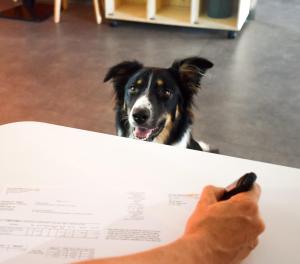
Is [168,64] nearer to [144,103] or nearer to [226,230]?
[144,103]

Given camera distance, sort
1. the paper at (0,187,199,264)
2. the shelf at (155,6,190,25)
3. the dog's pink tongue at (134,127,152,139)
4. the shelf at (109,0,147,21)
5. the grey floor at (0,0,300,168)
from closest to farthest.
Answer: the paper at (0,187,199,264)
the dog's pink tongue at (134,127,152,139)
the grey floor at (0,0,300,168)
the shelf at (155,6,190,25)
the shelf at (109,0,147,21)

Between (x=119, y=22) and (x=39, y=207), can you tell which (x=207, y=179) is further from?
(x=119, y=22)

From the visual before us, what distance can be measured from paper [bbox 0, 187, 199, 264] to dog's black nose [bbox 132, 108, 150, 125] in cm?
74

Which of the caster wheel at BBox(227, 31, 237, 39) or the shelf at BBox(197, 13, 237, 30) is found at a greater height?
the shelf at BBox(197, 13, 237, 30)

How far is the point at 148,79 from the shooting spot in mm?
1636

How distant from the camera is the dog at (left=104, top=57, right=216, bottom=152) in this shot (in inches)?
64.4

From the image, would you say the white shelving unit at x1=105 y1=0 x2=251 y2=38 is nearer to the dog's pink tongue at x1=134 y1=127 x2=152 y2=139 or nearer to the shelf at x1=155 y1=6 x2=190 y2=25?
the shelf at x1=155 y1=6 x2=190 y2=25

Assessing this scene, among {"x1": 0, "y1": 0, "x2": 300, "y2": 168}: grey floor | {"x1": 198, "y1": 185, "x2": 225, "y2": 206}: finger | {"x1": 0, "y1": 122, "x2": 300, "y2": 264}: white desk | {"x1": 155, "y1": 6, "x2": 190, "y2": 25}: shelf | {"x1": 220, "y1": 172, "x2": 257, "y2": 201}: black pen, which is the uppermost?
{"x1": 220, "y1": 172, "x2": 257, "y2": 201}: black pen

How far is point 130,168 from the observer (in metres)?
0.95

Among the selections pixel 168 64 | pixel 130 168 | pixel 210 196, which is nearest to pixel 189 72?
pixel 130 168

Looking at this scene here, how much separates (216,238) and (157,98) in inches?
40.5

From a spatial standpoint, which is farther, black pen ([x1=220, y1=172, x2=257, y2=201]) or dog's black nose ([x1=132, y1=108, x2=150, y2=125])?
dog's black nose ([x1=132, y1=108, x2=150, y2=125])

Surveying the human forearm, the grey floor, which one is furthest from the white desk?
the grey floor

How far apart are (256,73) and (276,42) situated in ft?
2.24
